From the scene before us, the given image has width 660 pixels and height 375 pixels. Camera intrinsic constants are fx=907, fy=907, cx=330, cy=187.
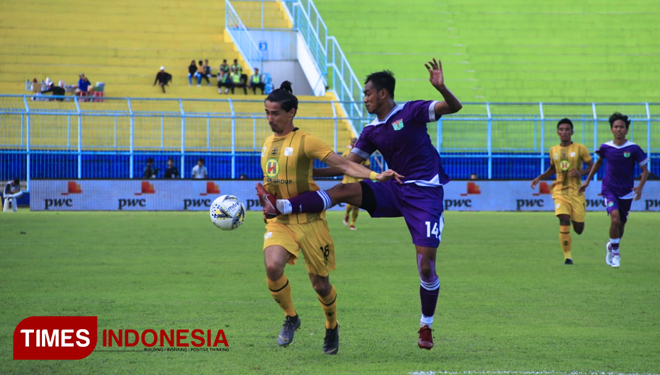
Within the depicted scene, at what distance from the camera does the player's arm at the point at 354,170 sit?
717 centimetres

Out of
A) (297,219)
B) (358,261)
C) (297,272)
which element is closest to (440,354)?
(297,219)

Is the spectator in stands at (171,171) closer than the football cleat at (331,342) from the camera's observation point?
No

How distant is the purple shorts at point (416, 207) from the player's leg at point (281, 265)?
3.12ft

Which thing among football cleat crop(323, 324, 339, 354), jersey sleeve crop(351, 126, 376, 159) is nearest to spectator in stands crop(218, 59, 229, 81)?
jersey sleeve crop(351, 126, 376, 159)

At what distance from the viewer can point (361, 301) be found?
32.0ft

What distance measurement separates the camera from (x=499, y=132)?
3073cm

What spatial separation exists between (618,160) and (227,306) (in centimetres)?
717

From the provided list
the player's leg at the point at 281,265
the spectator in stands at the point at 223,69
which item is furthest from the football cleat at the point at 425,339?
the spectator in stands at the point at 223,69

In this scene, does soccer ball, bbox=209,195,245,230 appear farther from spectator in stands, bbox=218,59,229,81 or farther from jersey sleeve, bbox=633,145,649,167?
spectator in stands, bbox=218,59,229,81

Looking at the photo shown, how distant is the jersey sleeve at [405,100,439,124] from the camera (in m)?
7.54

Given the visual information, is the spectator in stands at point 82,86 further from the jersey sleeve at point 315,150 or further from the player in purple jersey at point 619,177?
the jersey sleeve at point 315,150

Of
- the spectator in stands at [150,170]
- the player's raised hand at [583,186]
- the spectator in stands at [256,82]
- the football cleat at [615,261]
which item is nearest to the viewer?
the football cleat at [615,261]

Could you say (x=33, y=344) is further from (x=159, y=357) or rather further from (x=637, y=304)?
(x=637, y=304)

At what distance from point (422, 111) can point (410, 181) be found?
0.60 meters
